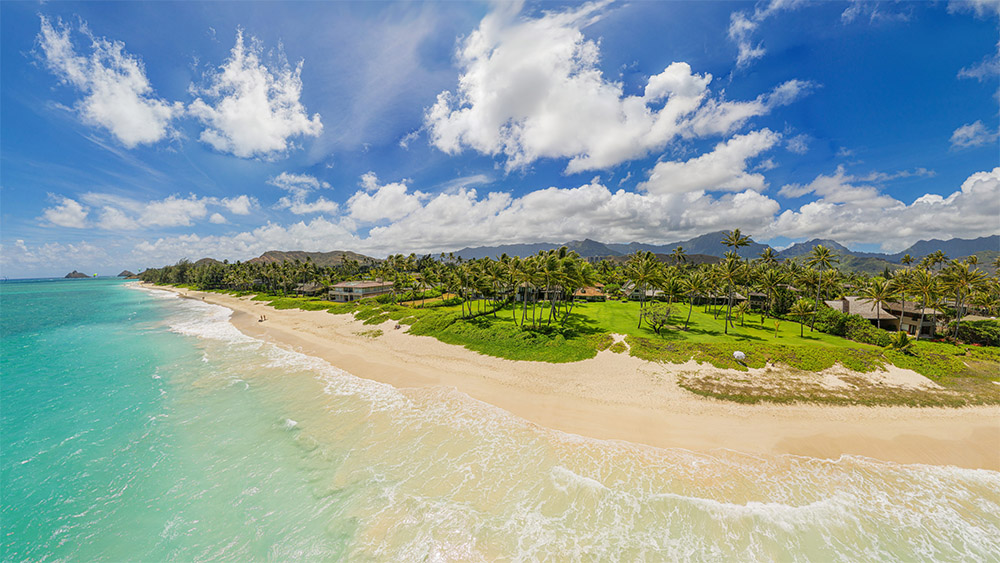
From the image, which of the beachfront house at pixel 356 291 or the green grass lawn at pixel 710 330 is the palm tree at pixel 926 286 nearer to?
the green grass lawn at pixel 710 330

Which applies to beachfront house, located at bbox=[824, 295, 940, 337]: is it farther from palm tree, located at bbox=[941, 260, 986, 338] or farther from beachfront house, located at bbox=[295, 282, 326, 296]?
beachfront house, located at bbox=[295, 282, 326, 296]

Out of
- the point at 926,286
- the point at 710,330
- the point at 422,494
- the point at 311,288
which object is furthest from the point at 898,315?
the point at 311,288

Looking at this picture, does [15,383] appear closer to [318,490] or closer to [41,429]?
[41,429]

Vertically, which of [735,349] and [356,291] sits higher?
[356,291]

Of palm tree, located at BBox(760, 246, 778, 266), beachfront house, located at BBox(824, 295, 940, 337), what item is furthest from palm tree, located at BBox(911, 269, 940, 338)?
palm tree, located at BBox(760, 246, 778, 266)

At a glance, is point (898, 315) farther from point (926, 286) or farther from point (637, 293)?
point (637, 293)

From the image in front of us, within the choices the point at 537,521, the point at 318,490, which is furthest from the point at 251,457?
the point at 537,521
